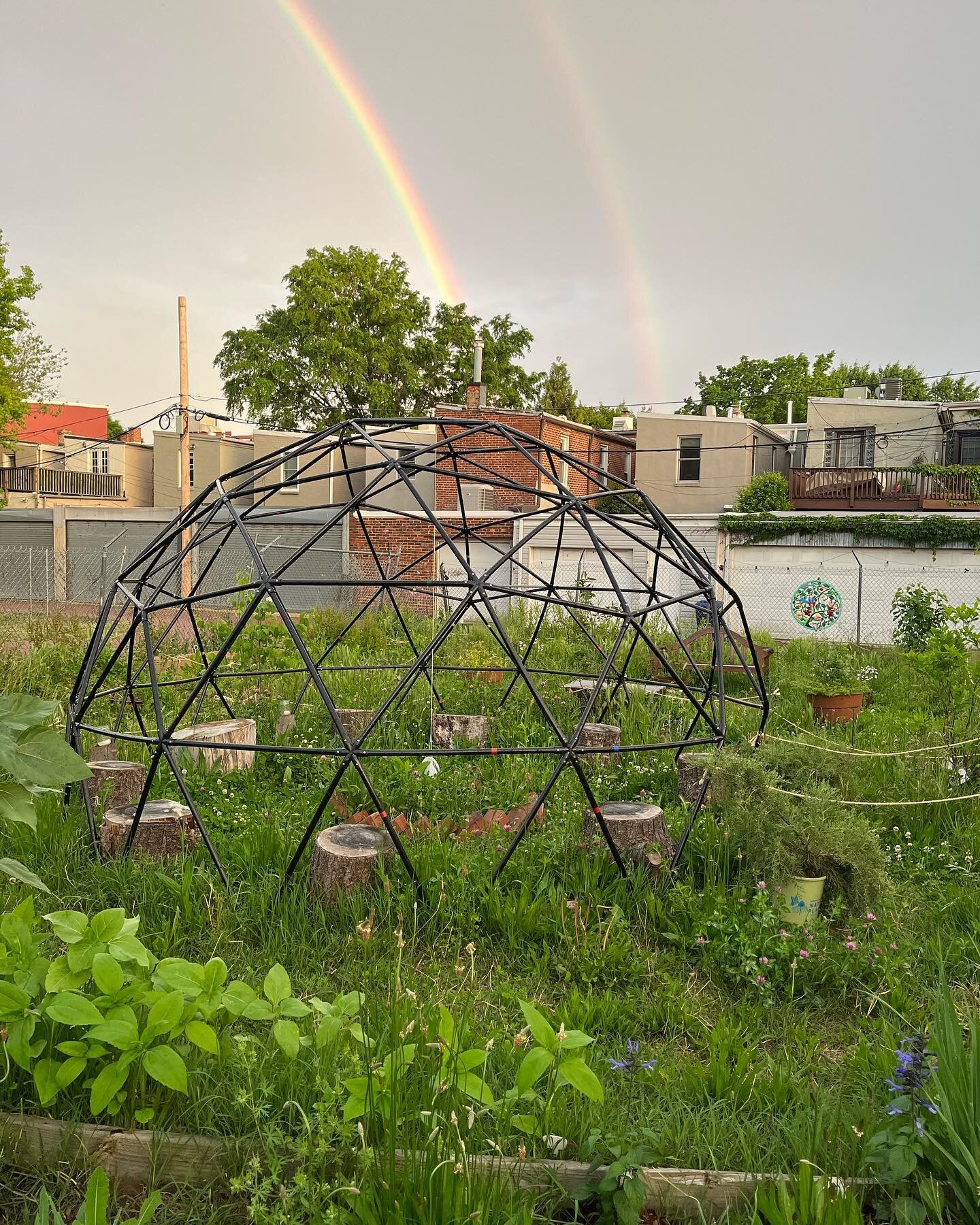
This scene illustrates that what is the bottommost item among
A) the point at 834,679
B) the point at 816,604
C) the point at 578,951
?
the point at 578,951

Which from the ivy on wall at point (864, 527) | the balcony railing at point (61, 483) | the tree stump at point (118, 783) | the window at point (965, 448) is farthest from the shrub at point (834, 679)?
the balcony railing at point (61, 483)

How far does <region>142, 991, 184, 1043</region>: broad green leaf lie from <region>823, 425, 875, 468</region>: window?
28010 mm

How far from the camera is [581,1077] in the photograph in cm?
212

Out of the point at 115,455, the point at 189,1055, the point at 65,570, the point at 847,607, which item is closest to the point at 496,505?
the point at 847,607

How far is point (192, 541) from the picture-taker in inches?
186

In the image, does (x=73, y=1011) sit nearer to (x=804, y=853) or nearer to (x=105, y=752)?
(x=804, y=853)

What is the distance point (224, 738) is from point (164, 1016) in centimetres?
405

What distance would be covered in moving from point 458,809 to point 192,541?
216 cm

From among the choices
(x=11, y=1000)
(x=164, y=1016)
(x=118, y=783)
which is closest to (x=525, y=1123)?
(x=164, y=1016)

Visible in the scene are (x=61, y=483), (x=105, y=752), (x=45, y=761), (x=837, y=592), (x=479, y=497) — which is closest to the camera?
(x=45, y=761)

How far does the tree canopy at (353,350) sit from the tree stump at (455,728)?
24.8 meters

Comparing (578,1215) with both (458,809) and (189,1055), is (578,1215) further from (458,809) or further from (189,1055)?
(458,809)

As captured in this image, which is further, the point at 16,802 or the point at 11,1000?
the point at 11,1000

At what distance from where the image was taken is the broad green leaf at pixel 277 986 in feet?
7.76
